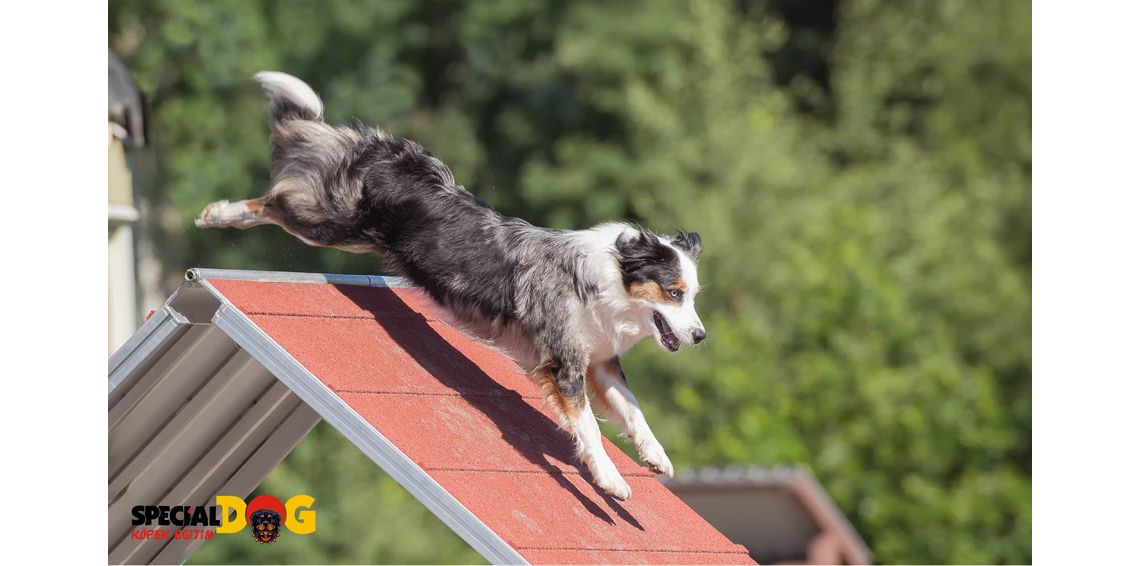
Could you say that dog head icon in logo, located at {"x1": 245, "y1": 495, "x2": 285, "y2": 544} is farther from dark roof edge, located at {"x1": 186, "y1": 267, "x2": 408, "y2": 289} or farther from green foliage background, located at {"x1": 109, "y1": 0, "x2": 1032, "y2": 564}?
green foliage background, located at {"x1": 109, "y1": 0, "x2": 1032, "y2": 564}

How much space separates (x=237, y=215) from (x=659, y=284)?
5.60 ft

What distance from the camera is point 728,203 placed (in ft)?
55.7

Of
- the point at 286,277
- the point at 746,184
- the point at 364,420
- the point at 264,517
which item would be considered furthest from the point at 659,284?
the point at 746,184

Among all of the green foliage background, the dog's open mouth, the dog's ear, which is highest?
the green foliage background

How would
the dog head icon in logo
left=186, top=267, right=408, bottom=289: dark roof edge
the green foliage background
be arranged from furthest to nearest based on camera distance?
the green foliage background → the dog head icon in logo → left=186, top=267, right=408, bottom=289: dark roof edge

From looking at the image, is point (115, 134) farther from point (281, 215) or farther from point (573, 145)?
point (573, 145)

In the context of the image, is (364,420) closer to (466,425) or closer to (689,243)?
(466,425)

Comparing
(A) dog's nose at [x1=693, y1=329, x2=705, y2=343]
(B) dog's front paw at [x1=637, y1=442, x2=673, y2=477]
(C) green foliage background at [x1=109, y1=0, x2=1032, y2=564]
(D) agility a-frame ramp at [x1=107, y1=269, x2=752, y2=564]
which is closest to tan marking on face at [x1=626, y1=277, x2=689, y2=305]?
(A) dog's nose at [x1=693, y1=329, x2=705, y2=343]

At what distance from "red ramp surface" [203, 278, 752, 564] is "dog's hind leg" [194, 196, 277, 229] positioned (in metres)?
0.36

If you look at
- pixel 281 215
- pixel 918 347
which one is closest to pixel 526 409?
pixel 281 215

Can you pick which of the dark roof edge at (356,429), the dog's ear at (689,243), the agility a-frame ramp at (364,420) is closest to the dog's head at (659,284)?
the dog's ear at (689,243)

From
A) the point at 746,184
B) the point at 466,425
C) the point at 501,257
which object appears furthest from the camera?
the point at 746,184

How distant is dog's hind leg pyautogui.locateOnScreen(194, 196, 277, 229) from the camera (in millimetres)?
6164

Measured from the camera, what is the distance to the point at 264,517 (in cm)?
659
